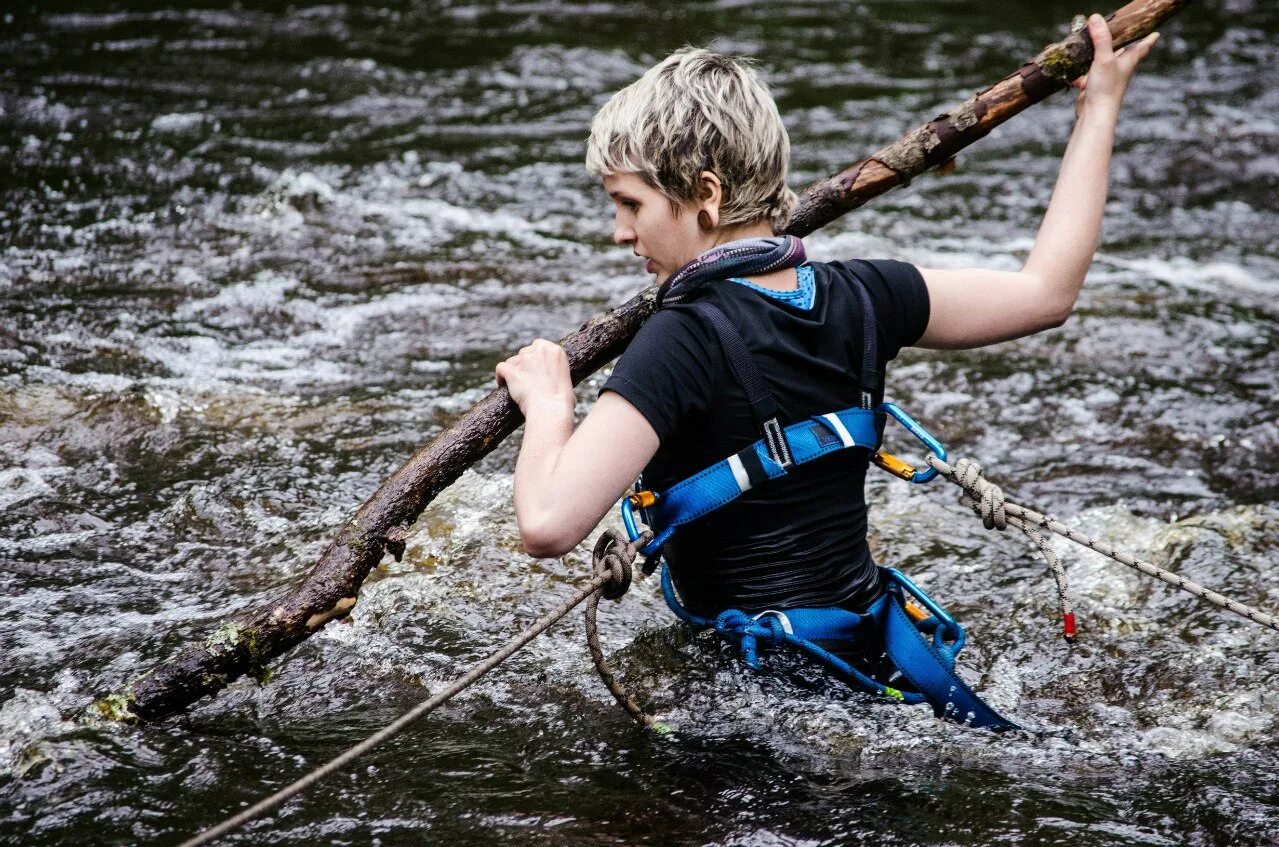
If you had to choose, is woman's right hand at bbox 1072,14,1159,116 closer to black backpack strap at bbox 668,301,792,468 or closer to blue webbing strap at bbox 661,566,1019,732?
black backpack strap at bbox 668,301,792,468

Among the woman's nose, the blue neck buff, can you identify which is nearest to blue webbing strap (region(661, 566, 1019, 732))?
the blue neck buff

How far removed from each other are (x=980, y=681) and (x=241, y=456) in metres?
3.11

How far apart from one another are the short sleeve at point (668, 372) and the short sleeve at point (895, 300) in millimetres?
512

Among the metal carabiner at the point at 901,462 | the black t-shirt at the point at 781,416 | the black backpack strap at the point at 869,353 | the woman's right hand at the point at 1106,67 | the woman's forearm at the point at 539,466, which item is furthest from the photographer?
the woman's right hand at the point at 1106,67

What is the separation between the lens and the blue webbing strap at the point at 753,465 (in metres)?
2.77

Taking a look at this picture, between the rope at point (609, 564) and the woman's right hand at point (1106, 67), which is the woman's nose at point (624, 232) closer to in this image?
the rope at point (609, 564)

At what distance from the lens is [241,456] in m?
5.01

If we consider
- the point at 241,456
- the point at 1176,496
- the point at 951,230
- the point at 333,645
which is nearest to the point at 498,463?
the point at 241,456

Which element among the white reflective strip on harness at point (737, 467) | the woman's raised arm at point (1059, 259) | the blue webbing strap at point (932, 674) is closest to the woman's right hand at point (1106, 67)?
the woman's raised arm at point (1059, 259)

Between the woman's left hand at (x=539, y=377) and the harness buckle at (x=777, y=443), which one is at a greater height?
the woman's left hand at (x=539, y=377)

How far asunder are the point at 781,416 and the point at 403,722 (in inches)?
42.4

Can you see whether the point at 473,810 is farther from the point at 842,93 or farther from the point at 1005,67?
the point at 1005,67

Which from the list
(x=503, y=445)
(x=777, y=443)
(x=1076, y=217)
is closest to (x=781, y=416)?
(x=777, y=443)

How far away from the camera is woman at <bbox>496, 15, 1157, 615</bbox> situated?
8.45 feet
